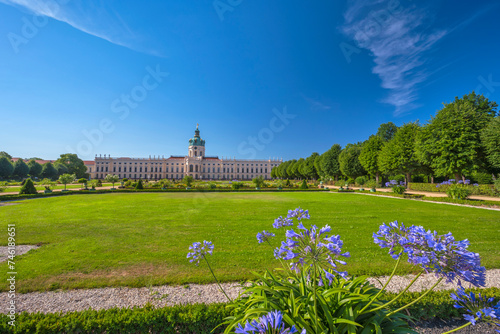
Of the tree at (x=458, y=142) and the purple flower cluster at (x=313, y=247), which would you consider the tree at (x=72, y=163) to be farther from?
the tree at (x=458, y=142)

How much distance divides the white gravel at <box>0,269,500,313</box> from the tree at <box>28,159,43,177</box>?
63.2 metres

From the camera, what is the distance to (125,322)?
94.5 inches

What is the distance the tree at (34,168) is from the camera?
1913 inches

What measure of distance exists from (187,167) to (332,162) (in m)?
64.3

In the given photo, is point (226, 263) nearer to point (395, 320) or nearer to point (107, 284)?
point (107, 284)

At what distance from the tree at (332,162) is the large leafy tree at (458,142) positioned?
1728cm

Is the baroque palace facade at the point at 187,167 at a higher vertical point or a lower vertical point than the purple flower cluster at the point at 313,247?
higher

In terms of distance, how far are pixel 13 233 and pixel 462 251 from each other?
10.1 metres

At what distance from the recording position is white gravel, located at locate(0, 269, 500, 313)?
128 inches

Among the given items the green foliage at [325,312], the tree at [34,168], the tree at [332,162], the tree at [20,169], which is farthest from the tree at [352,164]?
the tree at [34,168]

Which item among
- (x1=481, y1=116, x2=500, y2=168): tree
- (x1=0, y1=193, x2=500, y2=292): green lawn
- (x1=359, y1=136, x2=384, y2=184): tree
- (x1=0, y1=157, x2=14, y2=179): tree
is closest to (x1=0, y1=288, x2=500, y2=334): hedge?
(x1=0, y1=193, x2=500, y2=292): green lawn

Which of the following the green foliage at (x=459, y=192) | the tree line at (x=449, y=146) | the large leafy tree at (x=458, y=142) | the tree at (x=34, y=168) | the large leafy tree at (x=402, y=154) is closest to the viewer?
the green foliage at (x=459, y=192)

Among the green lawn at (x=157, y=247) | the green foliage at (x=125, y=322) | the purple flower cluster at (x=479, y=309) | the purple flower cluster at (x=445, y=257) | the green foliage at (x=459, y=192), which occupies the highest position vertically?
the purple flower cluster at (x=445, y=257)

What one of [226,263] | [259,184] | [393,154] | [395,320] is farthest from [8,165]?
[393,154]
